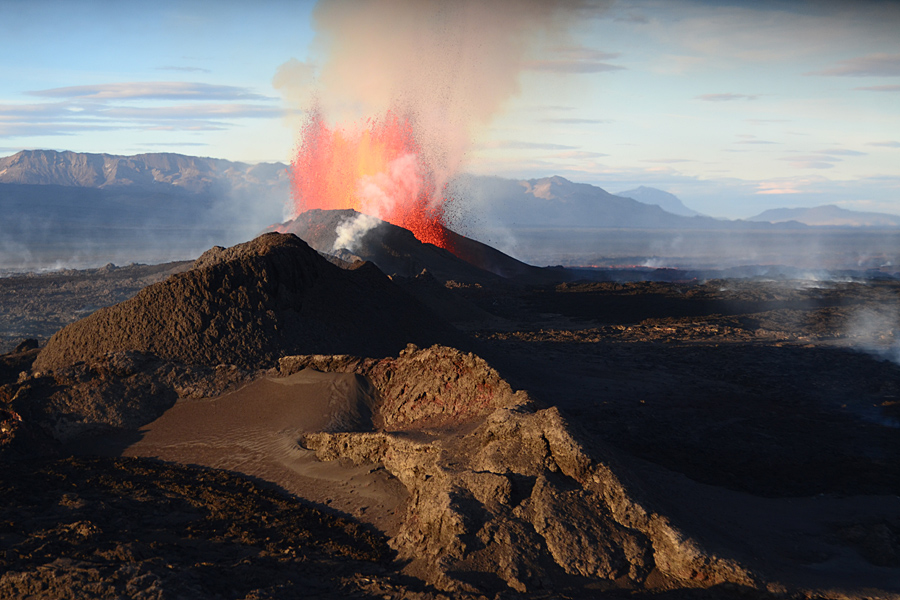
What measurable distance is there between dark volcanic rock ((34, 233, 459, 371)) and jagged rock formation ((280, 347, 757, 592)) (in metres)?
6.09

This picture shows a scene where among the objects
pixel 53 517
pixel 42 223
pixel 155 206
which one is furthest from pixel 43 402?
pixel 155 206

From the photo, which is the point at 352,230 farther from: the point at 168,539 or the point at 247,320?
the point at 168,539

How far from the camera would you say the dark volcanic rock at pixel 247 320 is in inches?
620

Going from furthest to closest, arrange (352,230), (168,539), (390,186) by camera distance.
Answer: (390,186)
(352,230)
(168,539)

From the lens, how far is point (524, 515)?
848 centimetres

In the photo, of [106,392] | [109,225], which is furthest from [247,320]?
[109,225]

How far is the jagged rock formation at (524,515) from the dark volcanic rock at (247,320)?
240 inches

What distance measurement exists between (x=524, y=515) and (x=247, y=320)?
33.3ft

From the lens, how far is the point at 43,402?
45.5ft

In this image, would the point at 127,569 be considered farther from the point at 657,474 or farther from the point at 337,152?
the point at 337,152

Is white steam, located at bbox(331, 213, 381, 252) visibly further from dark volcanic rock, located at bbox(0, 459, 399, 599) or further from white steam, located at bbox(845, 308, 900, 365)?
dark volcanic rock, located at bbox(0, 459, 399, 599)

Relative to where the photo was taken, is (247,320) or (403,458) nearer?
(403,458)

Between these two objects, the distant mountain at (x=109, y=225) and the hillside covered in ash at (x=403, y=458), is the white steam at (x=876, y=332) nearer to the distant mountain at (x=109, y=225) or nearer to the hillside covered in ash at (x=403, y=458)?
the hillside covered in ash at (x=403, y=458)

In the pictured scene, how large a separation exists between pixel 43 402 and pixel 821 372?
836 inches
